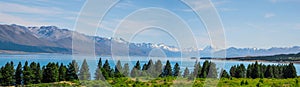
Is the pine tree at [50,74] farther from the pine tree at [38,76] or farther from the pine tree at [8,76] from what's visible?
the pine tree at [8,76]

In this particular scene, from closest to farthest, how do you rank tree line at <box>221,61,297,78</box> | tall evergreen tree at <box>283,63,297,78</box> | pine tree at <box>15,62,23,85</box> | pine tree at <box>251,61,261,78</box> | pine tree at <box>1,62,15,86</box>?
pine tree at <box>1,62,15,86</box>, pine tree at <box>15,62,23,85</box>, pine tree at <box>251,61,261,78</box>, tree line at <box>221,61,297,78</box>, tall evergreen tree at <box>283,63,297,78</box>

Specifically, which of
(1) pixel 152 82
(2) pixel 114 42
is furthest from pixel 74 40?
(1) pixel 152 82

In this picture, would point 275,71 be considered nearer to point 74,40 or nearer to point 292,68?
point 292,68

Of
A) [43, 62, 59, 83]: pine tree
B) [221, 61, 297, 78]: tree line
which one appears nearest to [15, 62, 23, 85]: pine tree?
[43, 62, 59, 83]: pine tree

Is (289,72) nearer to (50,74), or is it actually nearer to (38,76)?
(50,74)

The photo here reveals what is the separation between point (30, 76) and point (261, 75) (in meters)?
28.6

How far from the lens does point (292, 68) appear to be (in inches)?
2024

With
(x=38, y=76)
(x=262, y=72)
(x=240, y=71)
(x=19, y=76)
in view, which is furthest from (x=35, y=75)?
(x=262, y=72)

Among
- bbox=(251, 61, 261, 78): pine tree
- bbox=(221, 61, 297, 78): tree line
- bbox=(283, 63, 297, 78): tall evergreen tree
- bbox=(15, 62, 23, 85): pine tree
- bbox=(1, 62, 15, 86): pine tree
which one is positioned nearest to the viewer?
bbox=(1, 62, 15, 86): pine tree

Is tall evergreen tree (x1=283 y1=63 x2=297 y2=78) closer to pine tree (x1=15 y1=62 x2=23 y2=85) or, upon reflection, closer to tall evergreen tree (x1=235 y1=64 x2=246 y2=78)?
tall evergreen tree (x1=235 y1=64 x2=246 y2=78)

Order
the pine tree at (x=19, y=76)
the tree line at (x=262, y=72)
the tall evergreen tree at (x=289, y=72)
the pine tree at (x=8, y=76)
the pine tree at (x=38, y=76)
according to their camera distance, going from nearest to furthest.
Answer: the pine tree at (x=8, y=76)
the pine tree at (x=38, y=76)
the pine tree at (x=19, y=76)
the tree line at (x=262, y=72)
the tall evergreen tree at (x=289, y=72)

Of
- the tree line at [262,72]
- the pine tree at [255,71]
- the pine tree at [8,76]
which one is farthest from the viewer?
the tree line at [262,72]

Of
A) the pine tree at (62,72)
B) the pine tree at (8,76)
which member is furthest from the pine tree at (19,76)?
the pine tree at (62,72)

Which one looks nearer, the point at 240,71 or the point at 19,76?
the point at 19,76
